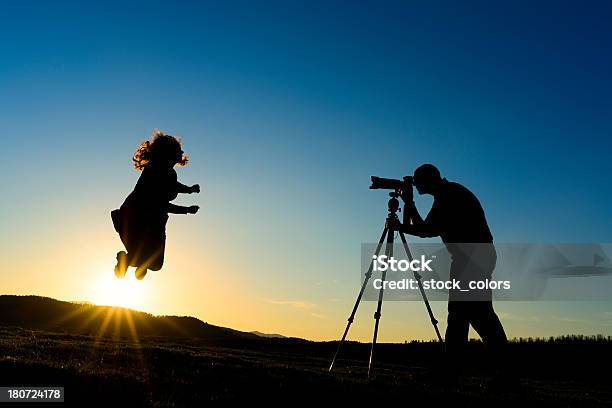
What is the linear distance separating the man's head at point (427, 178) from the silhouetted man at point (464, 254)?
2cm

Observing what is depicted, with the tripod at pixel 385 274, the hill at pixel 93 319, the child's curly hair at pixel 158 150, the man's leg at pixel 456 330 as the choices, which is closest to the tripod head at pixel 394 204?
the tripod at pixel 385 274

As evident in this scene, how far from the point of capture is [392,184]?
10055mm

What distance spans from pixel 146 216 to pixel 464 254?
5.12 metres

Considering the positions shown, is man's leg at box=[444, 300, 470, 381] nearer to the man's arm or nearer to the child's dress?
the man's arm

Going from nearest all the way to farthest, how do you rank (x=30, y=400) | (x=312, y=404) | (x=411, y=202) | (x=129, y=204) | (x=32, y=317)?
(x=30, y=400) < (x=312, y=404) < (x=129, y=204) < (x=411, y=202) < (x=32, y=317)

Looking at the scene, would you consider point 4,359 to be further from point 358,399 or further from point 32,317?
point 32,317

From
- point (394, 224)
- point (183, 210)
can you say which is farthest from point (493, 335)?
point (183, 210)

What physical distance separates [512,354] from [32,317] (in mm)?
55830

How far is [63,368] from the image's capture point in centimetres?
729

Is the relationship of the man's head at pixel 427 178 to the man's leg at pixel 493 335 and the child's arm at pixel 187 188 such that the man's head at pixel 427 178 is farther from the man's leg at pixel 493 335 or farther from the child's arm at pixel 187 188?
the child's arm at pixel 187 188

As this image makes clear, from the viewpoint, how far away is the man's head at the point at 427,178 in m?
8.70

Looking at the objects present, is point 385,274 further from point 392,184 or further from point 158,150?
point 158,150

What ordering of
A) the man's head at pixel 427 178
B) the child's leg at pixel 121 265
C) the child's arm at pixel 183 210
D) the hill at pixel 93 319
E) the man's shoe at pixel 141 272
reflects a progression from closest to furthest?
1. the child's leg at pixel 121 265
2. the man's head at pixel 427 178
3. the man's shoe at pixel 141 272
4. the child's arm at pixel 183 210
5. the hill at pixel 93 319

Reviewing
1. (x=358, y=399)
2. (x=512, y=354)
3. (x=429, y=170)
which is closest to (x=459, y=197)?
(x=429, y=170)
